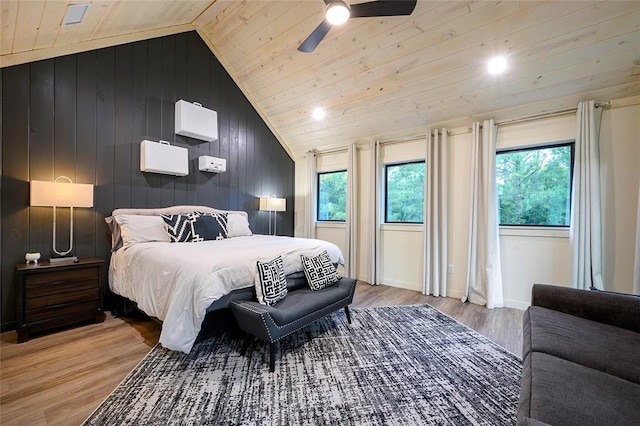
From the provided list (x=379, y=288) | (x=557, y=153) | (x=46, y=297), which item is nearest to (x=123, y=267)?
(x=46, y=297)

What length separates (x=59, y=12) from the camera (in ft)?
7.51

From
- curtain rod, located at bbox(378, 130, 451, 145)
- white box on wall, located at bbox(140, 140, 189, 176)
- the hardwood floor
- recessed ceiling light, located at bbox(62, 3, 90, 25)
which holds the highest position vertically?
recessed ceiling light, located at bbox(62, 3, 90, 25)

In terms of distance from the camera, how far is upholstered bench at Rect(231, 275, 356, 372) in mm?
1950

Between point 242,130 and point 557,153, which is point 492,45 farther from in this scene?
point 242,130

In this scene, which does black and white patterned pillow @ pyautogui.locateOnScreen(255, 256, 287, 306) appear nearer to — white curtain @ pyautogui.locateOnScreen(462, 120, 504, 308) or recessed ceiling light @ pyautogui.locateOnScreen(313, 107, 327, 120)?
white curtain @ pyautogui.locateOnScreen(462, 120, 504, 308)

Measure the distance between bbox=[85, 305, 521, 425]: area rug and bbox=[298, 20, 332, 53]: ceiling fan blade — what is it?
8.76ft

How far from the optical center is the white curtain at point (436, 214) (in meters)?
3.86

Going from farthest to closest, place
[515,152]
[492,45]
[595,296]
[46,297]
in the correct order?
1. [515,152]
2. [492,45]
3. [46,297]
4. [595,296]

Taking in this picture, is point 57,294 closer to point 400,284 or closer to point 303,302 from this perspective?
point 303,302

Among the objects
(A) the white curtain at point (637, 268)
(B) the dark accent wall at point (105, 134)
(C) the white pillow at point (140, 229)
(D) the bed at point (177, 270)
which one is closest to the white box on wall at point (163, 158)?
(B) the dark accent wall at point (105, 134)

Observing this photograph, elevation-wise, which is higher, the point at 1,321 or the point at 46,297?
the point at 46,297

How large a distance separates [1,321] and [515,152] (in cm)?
592

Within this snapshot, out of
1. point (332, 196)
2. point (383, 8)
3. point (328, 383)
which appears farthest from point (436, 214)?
point (328, 383)

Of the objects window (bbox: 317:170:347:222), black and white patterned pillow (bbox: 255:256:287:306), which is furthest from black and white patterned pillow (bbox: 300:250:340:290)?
window (bbox: 317:170:347:222)
